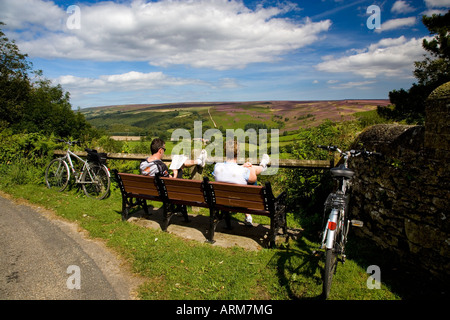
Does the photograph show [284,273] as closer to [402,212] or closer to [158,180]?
[402,212]

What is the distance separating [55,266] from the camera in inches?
144

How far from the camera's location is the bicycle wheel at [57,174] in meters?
7.28

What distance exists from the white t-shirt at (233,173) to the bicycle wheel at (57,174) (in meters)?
4.85

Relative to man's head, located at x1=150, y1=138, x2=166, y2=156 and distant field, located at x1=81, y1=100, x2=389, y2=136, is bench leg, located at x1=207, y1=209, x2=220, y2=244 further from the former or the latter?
distant field, located at x1=81, y1=100, x2=389, y2=136

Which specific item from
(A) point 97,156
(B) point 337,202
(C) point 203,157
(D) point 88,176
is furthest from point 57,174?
(B) point 337,202

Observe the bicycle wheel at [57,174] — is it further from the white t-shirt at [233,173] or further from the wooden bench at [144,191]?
the white t-shirt at [233,173]

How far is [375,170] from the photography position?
13.4 feet

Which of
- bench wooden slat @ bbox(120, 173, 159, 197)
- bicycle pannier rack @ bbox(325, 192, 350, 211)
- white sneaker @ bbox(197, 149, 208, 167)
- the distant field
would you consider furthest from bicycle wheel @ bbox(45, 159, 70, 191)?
bicycle pannier rack @ bbox(325, 192, 350, 211)

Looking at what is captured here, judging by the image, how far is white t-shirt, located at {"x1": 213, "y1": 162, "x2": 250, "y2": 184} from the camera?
14.5 ft

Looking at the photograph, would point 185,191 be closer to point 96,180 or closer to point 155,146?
point 155,146

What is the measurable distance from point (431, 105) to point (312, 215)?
276 cm

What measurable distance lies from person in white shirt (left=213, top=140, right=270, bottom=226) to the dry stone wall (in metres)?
1.67

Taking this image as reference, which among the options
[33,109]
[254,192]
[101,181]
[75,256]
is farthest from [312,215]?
[33,109]

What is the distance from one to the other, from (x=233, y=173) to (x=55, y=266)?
2749 millimetres
